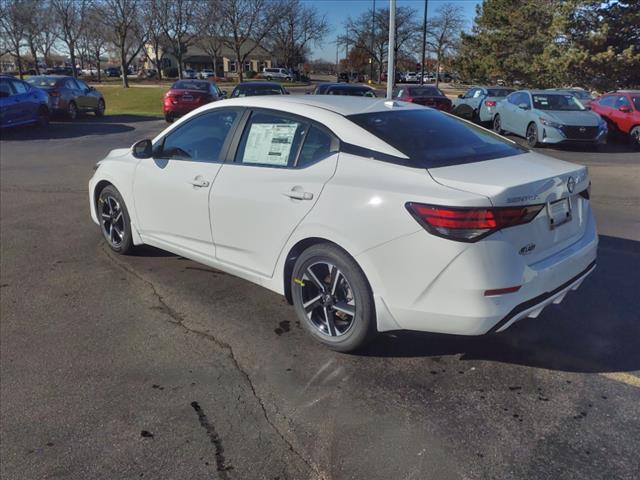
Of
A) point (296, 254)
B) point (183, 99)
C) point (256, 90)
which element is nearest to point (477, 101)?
point (256, 90)

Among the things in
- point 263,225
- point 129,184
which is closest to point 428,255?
point 263,225

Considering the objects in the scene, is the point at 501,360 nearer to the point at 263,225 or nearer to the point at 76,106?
the point at 263,225

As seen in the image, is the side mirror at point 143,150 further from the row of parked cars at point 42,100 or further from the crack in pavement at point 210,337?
the row of parked cars at point 42,100

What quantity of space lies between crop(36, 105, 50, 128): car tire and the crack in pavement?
14009 millimetres

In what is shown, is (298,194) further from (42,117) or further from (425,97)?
(42,117)

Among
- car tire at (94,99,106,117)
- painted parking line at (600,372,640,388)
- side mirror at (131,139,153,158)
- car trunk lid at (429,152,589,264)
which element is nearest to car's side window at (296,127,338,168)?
car trunk lid at (429,152,589,264)

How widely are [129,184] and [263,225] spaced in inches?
73.5

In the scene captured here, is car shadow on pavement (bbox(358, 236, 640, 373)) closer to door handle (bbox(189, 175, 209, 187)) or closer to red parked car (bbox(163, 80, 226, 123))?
door handle (bbox(189, 175, 209, 187))

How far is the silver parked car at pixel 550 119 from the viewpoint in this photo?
13.6m

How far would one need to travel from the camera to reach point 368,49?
239 ft

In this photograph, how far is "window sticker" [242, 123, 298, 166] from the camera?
12.5 feet

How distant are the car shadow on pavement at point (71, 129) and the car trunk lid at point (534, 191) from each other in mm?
15750

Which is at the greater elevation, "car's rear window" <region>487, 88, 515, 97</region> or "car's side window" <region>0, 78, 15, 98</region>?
"car's side window" <region>0, 78, 15, 98</region>

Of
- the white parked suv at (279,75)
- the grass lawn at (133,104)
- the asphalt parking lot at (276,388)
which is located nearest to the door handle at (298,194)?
the asphalt parking lot at (276,388)
